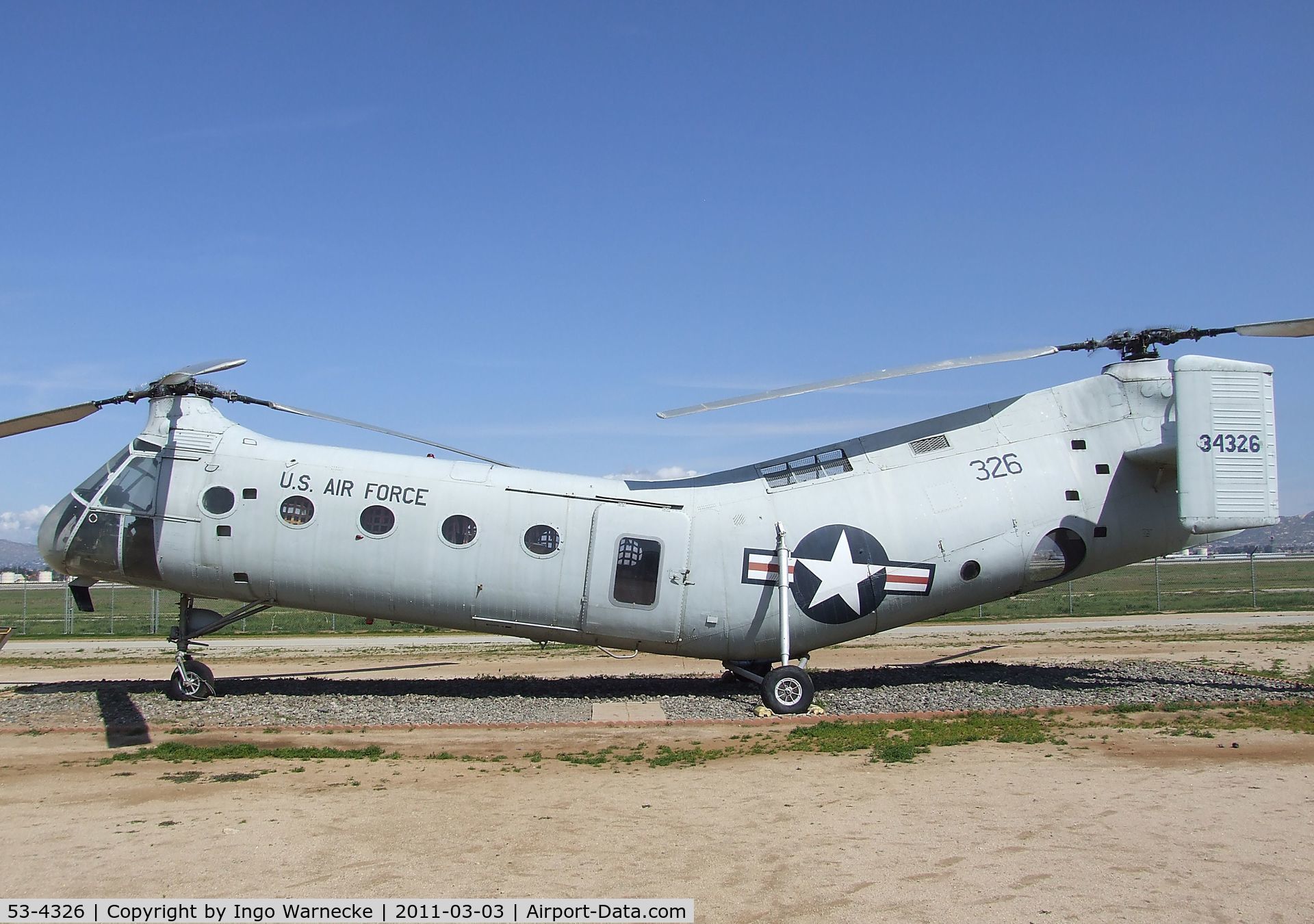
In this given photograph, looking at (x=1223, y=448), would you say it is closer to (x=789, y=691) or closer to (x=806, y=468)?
(x=806, y=468)

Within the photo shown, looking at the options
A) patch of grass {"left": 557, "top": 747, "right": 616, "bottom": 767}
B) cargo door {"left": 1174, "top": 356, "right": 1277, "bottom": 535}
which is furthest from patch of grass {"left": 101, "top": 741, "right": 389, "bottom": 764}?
cargo door {"left": 1174, "top": 356, "right": 1277, "bottom": 535}

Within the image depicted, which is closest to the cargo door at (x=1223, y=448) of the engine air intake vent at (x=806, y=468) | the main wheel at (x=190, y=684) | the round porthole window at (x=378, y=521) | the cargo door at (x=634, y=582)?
the engine air intake vent at (x=806, y=468)

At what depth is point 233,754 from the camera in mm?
13688

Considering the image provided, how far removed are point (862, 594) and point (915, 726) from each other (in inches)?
99.0

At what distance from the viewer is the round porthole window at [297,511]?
655 inches

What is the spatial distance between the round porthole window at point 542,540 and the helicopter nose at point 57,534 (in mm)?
8033

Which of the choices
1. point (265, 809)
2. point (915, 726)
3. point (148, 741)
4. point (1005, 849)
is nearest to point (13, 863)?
point (265, 809)

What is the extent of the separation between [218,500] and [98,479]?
7.74 feet

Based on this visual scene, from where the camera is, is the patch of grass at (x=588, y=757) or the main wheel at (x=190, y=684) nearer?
the patch of grass at (x=588, y=757)

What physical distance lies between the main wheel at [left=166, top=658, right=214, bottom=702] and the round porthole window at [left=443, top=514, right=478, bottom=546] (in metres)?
5.29

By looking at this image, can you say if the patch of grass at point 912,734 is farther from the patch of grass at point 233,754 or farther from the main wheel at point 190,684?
the main wheel at point 190,684

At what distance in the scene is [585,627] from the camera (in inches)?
654

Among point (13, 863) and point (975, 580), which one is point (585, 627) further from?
point (13, 863)

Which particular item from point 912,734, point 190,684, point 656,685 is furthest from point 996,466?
point 190,684
